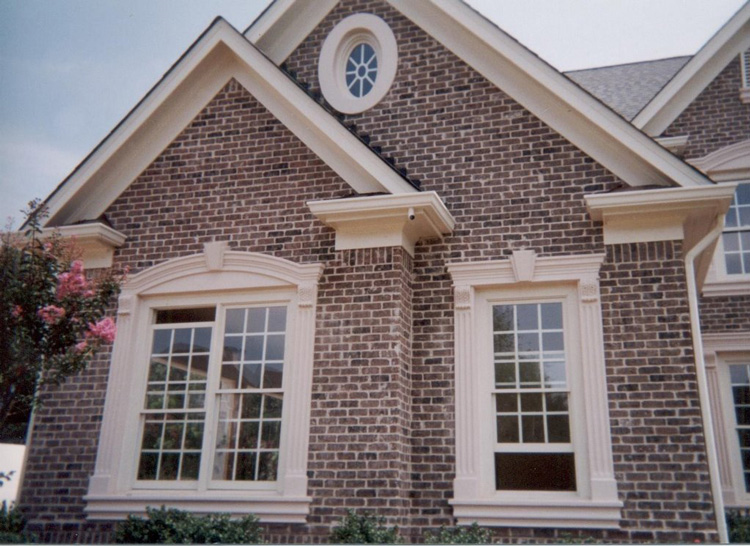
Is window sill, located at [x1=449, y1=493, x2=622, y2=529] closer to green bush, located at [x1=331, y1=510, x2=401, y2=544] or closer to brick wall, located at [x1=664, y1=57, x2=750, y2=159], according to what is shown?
green bush, located at [x1=331, y1=510, x2=401, y2=544]

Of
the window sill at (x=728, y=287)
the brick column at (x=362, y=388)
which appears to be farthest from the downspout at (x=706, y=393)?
the window sill at (x=728, y=287)

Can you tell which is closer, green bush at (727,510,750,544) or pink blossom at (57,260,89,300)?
pink blossom at (57,260,89,300)

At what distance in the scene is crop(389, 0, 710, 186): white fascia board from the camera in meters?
7.81

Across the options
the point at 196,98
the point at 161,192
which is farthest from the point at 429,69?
the point at 161,192

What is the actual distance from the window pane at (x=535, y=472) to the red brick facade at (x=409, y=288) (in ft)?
1.55

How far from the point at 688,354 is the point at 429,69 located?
4.62m

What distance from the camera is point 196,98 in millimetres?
9383

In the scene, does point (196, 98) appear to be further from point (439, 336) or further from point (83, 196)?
point (439, 336)

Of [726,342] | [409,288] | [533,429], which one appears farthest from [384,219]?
[726,342]

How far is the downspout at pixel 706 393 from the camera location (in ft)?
22.7

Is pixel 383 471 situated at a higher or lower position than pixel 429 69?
lower

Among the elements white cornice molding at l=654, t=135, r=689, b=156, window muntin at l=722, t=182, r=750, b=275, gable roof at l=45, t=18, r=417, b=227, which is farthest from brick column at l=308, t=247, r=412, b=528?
window muntin at l=722, t=182, r=750, b=275

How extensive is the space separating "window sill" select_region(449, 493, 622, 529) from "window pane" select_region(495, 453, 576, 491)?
0.47 feet

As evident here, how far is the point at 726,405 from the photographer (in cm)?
1059
